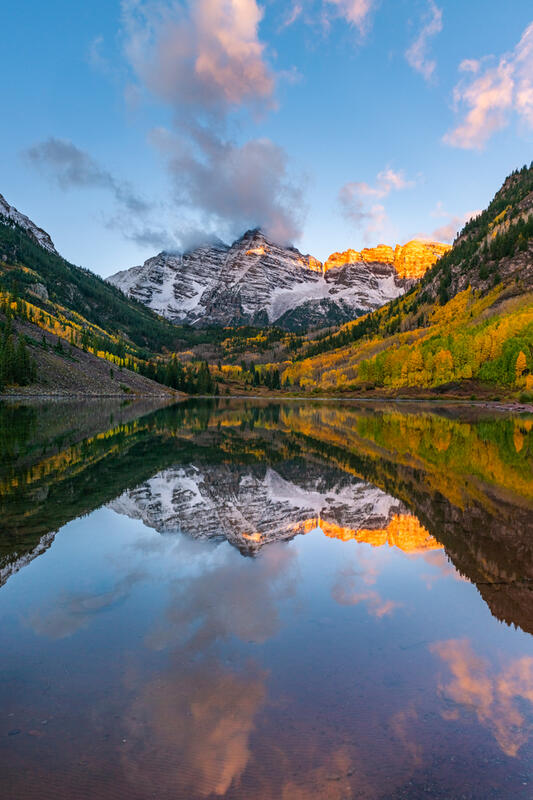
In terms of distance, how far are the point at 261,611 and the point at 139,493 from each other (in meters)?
10.1

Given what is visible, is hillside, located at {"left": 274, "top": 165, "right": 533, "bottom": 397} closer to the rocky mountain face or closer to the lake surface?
the rocky mountain face

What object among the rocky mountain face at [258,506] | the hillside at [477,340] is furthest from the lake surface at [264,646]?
the hillside at [477,340]

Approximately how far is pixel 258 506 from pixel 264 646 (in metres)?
8.87

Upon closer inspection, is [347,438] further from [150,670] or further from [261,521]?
[150,670]

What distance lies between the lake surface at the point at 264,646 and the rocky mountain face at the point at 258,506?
0.38 ft

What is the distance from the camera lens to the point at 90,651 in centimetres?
655

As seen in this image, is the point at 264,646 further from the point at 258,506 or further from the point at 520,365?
the point at 520,365

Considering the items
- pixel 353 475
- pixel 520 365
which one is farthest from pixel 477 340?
pixel 353 475

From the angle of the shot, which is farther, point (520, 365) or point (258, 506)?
point (520, 365)

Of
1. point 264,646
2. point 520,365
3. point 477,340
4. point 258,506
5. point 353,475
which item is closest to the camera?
point 264,646

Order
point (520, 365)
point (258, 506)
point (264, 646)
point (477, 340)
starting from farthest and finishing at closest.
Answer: point (477, 340) < point (520, 365) < point (258, 506) < point (264, 646)

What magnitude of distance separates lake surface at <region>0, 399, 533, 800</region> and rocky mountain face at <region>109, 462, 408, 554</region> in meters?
0.12

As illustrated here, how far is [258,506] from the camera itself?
51.5 ft

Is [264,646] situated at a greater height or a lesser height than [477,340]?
lesser
